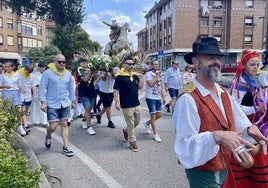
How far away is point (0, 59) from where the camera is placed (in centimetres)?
5216

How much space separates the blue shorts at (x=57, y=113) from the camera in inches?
229

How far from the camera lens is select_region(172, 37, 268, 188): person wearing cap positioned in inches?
82.0

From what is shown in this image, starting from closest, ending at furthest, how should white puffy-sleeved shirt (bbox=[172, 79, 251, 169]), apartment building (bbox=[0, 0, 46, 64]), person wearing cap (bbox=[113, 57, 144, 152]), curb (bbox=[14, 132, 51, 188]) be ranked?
1. white puffy-sleeved shirt (bbox=[172, 79, 251, 169])
2. curb (bbox=[14, 132, 51, 188])
3. person wearing cap (bbox=[113, 57, 144, 152])
4. apartment building (bbox=[0, 0, 46, 64])

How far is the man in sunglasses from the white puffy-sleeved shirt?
12.9ft

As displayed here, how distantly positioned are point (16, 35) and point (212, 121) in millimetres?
60688

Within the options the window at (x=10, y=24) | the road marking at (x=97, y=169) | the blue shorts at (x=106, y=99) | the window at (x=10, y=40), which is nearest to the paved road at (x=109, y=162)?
the road marking at (x=97, y=169)

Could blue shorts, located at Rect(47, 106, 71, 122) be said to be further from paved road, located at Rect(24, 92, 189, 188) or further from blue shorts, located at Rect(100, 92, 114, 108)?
blue shorts, located at Rect(100, 92, 114, 108)

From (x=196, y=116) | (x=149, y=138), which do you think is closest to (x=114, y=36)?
(x=149, y=138)

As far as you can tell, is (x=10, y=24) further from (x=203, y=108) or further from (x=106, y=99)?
(x=203, y=108)

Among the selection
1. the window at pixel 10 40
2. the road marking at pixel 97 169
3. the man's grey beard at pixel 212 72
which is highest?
the window at pixel 10 40

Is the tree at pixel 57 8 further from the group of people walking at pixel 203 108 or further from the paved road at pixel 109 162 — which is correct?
the paved road at pixel 109 162

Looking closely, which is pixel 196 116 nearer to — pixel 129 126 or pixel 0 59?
pixel 129 126

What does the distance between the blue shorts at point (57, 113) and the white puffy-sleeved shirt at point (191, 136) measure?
157 inches

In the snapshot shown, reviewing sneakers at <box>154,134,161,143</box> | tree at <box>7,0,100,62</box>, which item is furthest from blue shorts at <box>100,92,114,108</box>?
tree at <box>7,0,100,62</box>
